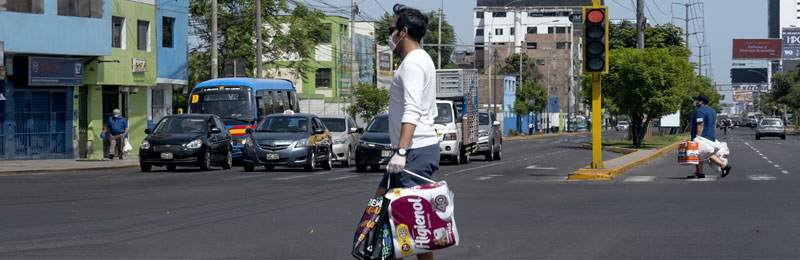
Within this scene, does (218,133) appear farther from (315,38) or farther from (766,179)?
(315,38)

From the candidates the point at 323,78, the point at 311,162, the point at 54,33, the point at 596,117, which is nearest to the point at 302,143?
the point at 311,162

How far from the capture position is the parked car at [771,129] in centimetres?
6900

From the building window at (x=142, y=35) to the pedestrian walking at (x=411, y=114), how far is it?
33.2 m

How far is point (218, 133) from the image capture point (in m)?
27.5

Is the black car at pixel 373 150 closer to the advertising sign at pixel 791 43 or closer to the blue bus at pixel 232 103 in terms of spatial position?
the blue bus at pixel 232 103

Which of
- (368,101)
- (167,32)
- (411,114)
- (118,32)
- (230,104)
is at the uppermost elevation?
(167,32)

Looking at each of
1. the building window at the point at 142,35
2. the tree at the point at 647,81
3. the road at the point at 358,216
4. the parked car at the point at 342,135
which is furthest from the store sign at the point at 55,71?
the tree at the point at 647,81

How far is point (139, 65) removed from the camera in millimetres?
37469

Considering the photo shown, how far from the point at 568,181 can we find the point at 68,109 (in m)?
21.1

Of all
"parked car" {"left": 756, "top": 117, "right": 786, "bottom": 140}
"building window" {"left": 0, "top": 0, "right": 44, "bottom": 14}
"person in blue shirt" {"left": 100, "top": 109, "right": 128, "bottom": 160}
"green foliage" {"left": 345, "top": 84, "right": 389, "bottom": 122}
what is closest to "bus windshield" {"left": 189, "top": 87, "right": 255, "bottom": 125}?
"person in blue shirt" {"left": 100, "top": 109, "right": 128, "bottom": 160}

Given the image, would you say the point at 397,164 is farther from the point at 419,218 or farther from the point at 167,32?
→ the point at 167,32

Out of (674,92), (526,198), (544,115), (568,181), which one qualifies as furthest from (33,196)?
(544,115)

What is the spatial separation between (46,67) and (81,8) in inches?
90.2

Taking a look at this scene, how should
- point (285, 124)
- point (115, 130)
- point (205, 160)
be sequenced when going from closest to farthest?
point (205, 160) < point (285, 124) < point (115, 130)
